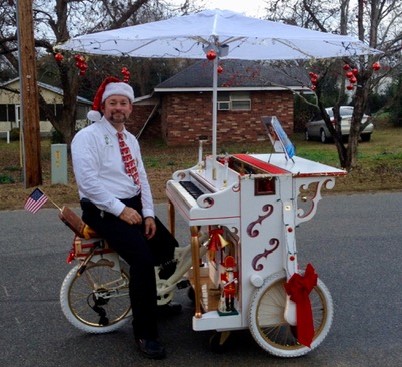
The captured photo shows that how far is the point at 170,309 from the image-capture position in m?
4.96

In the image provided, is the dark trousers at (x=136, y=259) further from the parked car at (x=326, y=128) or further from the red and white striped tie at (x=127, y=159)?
the parked car at (x=326, y=128)

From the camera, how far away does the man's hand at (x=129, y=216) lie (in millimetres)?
4078

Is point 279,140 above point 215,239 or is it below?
above

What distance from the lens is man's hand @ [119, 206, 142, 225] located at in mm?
4078

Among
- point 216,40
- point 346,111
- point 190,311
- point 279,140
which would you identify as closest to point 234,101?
point 346,111

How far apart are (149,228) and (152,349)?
2.73 ft

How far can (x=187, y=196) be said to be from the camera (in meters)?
4.39

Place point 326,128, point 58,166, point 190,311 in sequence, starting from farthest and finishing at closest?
point 326,128
point 58,166
point 190,311

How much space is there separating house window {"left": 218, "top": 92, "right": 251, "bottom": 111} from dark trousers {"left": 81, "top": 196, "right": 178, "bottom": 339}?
75.4 feet

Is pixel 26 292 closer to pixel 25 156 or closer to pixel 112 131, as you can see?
pixel 112 131

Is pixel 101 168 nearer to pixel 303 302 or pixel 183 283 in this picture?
pixel 183 283

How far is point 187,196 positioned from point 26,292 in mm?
2124

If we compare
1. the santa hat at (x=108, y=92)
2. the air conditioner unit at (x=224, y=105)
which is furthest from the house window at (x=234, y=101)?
the santa hat at (x=108, y=92)

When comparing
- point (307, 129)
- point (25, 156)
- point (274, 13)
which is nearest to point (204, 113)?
point (307, 129)
